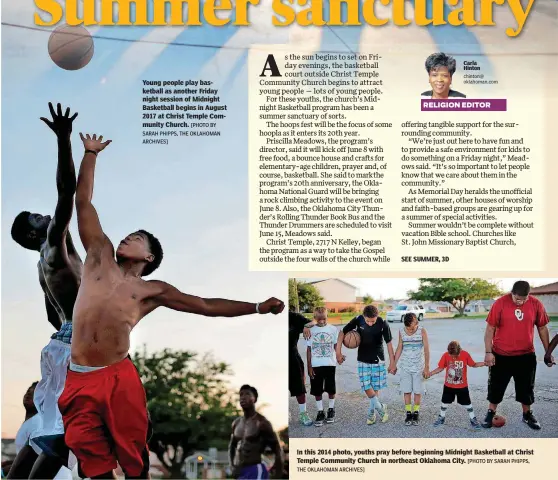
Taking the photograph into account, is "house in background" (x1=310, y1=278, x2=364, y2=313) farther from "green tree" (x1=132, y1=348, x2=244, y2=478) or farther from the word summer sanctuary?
the word summer sanctuary

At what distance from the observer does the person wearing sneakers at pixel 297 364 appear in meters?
4.57

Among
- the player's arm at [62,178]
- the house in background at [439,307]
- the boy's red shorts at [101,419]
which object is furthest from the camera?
the player's arm at [62,178]

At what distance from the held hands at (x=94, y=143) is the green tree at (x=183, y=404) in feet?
3.95

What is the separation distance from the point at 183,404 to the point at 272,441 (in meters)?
0.55

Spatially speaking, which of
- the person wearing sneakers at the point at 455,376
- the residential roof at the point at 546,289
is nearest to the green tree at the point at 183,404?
the person wearing sneakers at the point at 455,376

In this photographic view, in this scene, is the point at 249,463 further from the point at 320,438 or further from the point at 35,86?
the point at 35,86

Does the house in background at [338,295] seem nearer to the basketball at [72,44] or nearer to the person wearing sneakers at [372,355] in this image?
the person wearing sneakers at [372,355]

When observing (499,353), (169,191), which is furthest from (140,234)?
(499,353)

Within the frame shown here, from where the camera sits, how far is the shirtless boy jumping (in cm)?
441

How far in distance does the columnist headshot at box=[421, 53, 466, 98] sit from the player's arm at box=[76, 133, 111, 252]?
195 centimetres

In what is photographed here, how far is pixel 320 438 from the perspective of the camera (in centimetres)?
457

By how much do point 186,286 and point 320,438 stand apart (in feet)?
3.75

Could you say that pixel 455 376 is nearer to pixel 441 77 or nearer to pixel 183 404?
pixel 183 404

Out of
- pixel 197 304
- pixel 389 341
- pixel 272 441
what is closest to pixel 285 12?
pixel 197 304
